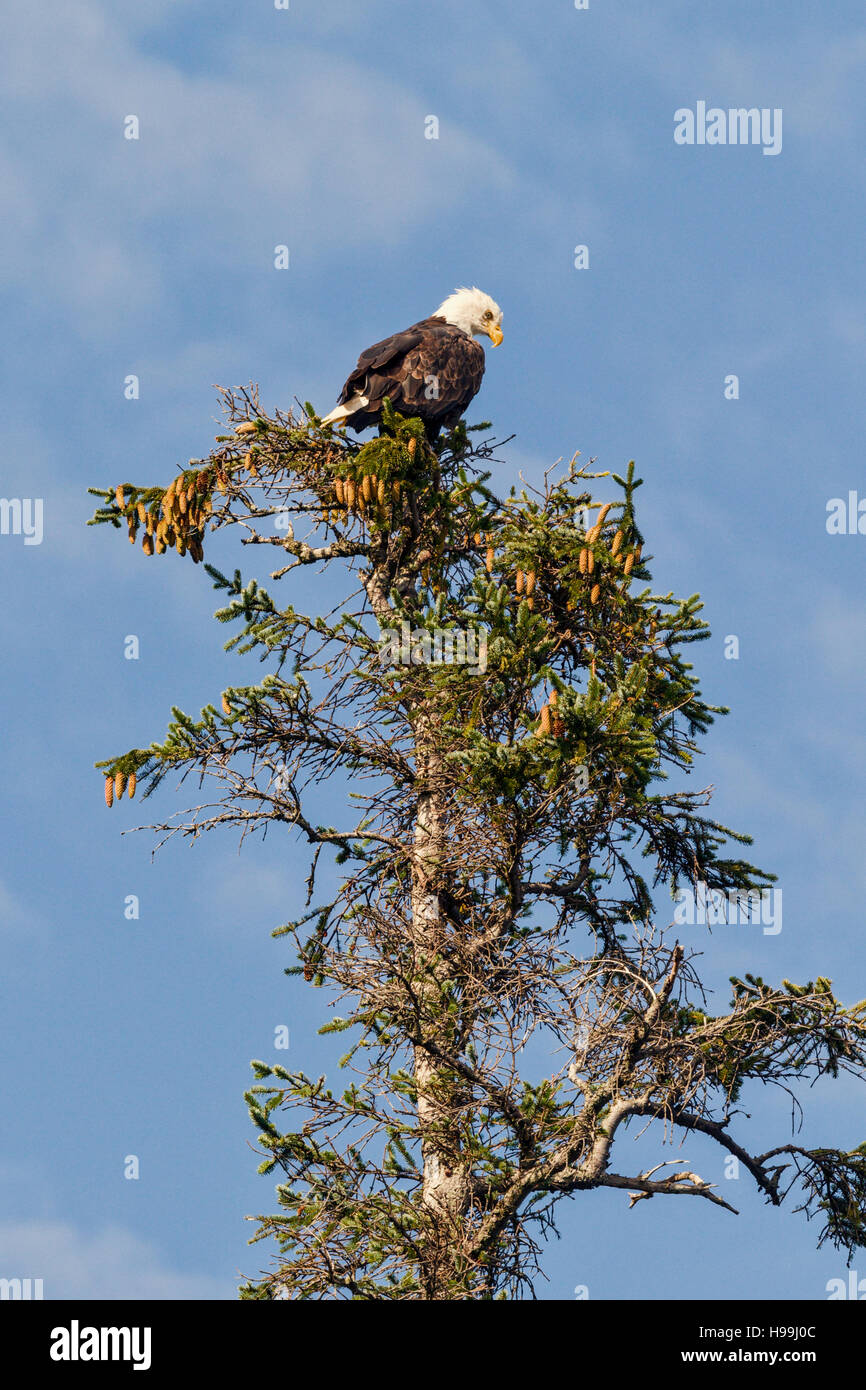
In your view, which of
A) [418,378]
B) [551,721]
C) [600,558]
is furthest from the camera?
[418,378]

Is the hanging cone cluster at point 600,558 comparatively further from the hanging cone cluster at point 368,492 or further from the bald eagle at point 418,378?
the bald eagle at point 418,378

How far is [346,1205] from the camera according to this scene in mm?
12578

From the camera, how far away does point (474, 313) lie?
1903 cm

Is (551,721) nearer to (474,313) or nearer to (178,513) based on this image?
(178,513)

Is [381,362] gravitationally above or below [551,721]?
above

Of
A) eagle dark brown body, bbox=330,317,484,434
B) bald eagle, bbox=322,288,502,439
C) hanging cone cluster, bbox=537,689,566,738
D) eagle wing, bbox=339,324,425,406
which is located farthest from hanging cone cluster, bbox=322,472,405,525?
hanging cone cluster, bbox=537,689,566,738

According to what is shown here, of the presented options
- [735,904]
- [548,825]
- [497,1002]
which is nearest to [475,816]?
[548,825]

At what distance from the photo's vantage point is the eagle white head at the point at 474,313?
19.0 m

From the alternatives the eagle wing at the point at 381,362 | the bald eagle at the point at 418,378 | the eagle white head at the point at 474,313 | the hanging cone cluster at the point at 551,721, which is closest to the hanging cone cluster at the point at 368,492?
the bald eagle at the point at 418,378

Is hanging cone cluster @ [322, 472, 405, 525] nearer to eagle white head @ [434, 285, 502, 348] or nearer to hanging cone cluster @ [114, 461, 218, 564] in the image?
hanging cone cluster @ [114, 461, 218, 564]

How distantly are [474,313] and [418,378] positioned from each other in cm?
322

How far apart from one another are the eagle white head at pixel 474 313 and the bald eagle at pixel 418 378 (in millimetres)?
1455

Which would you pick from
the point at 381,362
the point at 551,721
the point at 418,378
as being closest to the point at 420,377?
the point at 418,378
